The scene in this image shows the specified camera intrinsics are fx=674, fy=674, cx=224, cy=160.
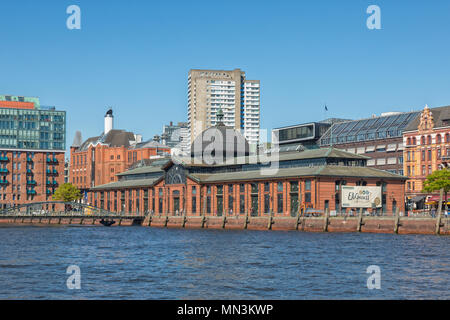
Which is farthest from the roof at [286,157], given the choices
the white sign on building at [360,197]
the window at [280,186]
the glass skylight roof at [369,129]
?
the glass skylight roof at [369,129]

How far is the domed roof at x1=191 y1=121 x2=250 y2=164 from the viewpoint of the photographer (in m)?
151

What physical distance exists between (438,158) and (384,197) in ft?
62.7

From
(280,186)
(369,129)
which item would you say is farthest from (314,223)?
(369,129)

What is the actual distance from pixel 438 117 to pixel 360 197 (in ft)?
105

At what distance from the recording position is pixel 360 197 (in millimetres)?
114938

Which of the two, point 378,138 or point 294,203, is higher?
point 378,138

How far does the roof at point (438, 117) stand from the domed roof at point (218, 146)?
37.7 m

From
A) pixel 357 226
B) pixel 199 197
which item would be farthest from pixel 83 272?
pixel 199 197

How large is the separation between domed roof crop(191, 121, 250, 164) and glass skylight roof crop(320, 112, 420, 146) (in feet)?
85.9

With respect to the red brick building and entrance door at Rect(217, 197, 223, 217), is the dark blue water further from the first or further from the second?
entrance door at Rect(217, 197, 223, 217)

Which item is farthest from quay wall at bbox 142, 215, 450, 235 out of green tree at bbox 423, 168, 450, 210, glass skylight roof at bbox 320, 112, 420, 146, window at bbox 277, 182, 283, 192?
glass skylight roof at bbox 320, 112, 420, 146

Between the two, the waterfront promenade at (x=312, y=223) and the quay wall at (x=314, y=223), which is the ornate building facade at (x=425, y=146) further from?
the quay wall at (x=314, y=223)

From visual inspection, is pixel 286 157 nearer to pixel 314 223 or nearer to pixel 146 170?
pixel 314 223
